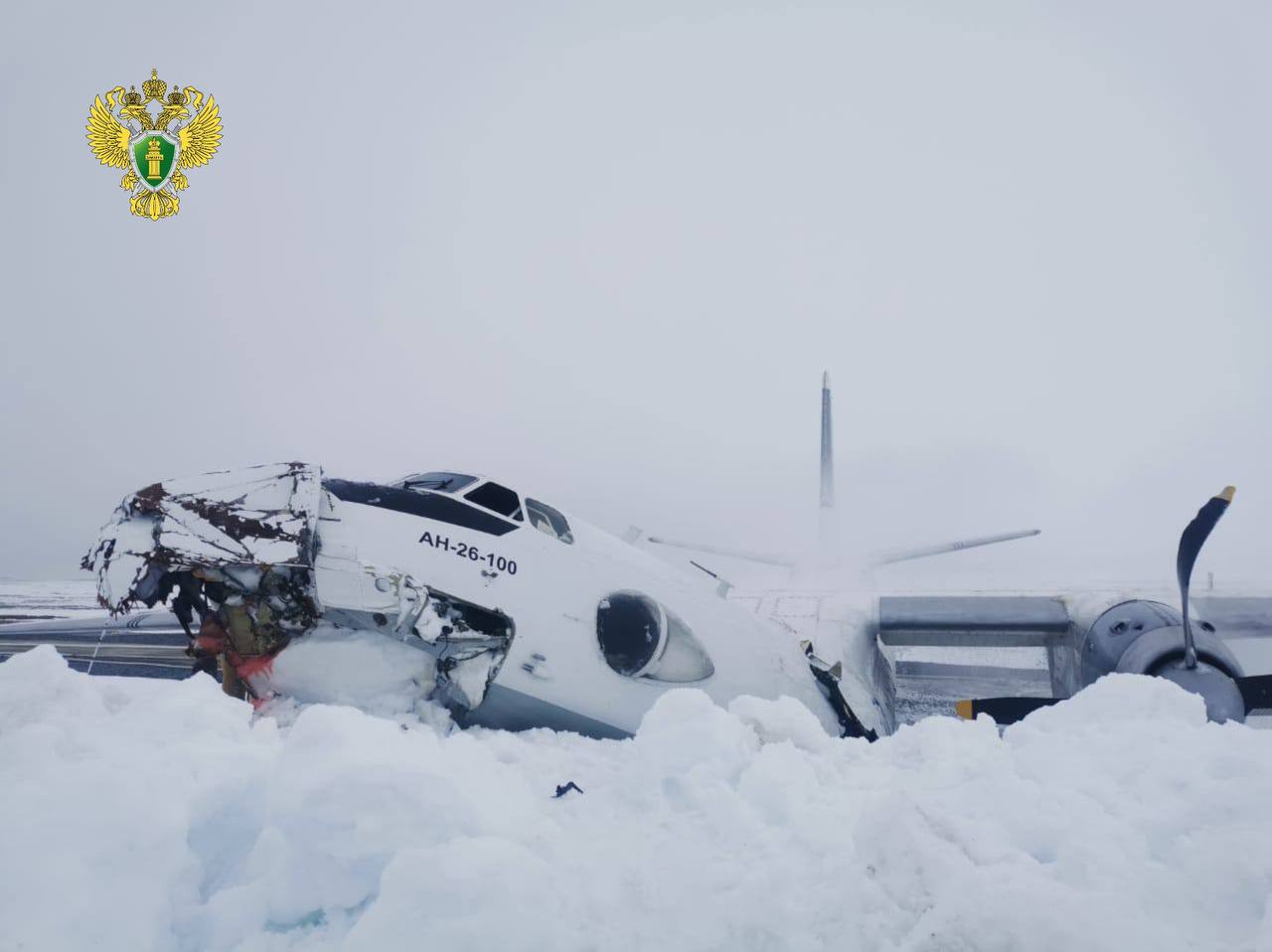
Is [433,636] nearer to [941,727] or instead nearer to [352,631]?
[352,631]

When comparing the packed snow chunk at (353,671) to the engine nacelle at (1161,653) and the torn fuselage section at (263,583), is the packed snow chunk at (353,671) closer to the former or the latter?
the torn fuselage section at (263,583)

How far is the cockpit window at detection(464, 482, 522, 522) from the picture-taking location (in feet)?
23.1

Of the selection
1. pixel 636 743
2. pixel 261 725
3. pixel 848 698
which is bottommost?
pixel 848 698

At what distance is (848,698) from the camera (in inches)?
408

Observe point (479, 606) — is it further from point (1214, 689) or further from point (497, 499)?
point (1214, 689)

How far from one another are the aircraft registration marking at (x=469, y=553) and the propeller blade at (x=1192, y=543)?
826 cm

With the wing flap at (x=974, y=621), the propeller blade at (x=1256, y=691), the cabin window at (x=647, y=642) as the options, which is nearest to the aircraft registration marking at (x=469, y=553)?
the cabin window at (x=647, y=642)

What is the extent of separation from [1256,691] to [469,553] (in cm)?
1008

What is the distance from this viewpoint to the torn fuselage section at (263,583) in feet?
18.0

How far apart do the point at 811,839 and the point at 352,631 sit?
5.08m

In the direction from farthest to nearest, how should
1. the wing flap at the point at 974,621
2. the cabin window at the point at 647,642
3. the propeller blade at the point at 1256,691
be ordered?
1. the wing flap at the point at 974,621
2. the propeller blade at the point at 1256,691
3. the cabin window at the point at 647,642

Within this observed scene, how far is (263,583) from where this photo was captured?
592 centimetres

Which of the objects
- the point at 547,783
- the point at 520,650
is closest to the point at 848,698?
the point at 520,650

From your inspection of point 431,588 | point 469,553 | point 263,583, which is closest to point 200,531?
point 263,583
